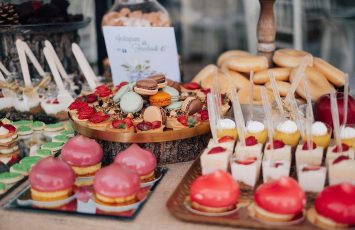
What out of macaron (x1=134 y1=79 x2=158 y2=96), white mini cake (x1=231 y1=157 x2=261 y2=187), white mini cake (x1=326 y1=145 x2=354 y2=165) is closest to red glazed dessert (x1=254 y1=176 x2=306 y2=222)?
white mini cake (x1=231 y1=157 x2=261 y2=187)

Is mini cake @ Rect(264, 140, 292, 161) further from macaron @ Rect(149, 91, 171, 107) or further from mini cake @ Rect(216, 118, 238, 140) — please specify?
macaron @ Rect(149, 91, 171, 107)

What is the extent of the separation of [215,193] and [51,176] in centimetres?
44

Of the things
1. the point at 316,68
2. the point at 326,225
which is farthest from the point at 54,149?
the point at 316,68

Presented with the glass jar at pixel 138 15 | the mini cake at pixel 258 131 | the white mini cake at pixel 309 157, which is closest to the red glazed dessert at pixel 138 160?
the mini cake at pixel 258 131

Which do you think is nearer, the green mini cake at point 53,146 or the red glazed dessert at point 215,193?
the red glazed dessert at point 215,193

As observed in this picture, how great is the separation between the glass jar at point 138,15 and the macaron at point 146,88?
0.74m

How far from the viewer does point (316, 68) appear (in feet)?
6.95

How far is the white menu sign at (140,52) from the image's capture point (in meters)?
2.11

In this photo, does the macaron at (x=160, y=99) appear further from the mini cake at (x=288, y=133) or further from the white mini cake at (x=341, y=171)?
the white mini cake at (x=341, y=171)

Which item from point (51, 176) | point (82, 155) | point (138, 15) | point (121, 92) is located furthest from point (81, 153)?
point (138, 15)

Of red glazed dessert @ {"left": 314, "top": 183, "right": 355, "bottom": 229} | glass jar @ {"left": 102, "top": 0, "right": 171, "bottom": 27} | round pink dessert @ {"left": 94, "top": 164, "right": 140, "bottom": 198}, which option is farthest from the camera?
glass jar @ {"left": 102, "top": 0, "right": 171, "bottom": 27}

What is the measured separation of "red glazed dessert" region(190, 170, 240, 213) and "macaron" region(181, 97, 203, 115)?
45 centimetres

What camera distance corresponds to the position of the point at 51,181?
4.48ft

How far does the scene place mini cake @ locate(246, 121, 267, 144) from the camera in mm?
1570
